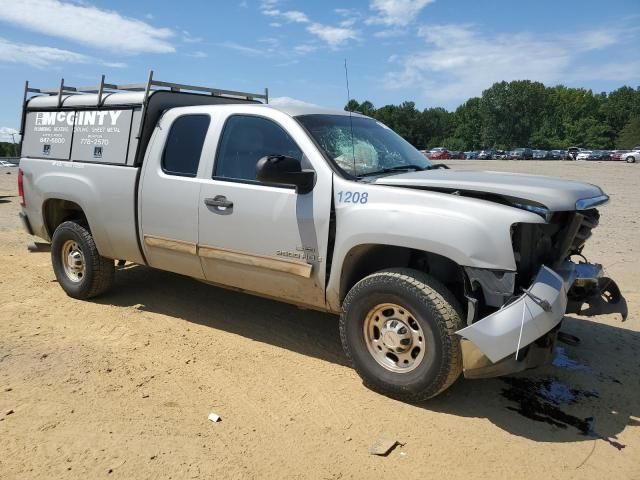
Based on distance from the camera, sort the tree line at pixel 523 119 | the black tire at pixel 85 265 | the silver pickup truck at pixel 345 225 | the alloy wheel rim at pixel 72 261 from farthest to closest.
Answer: the tree line at pixel 523 119, the alloy wheel rim at pixel 72 261, the black tire at pixel 85 265, the silver pickup truck at pixel 345 225

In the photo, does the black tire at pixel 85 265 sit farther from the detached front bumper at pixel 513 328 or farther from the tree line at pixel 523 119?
the tree line at pixel 523 119

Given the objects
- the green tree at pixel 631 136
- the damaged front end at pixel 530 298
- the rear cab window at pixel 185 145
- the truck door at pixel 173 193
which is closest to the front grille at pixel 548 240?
the damaged front end at pixel 530 298

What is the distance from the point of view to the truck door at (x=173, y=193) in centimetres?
468

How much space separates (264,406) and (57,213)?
3.77m

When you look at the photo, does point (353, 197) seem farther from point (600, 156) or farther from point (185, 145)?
point (600, 156)

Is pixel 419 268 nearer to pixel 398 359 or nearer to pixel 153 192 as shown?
pixel 398 359

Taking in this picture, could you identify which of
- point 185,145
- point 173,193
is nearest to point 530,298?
point 173,193

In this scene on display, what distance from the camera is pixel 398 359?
3.75 m

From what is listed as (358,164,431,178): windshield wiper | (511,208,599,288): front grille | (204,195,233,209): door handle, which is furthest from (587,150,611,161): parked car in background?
(204,195,233,209): door handle

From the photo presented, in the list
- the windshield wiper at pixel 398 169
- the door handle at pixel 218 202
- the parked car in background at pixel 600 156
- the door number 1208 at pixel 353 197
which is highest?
the parked car in background at pixel 600 156

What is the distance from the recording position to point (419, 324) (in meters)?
3.55

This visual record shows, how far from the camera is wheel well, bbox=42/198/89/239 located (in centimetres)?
594

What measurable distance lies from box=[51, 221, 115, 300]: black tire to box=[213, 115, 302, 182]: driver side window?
6.36ft

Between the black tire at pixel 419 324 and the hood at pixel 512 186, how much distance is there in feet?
2.00
